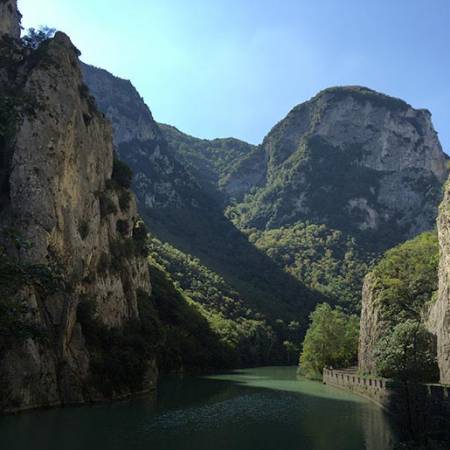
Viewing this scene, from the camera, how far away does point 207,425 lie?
1633 inches

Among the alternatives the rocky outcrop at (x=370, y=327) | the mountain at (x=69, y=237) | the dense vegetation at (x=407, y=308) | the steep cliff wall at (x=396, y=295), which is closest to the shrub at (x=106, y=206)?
the mountain at (x=69, y=237)

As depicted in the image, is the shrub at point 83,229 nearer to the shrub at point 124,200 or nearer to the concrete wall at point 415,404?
the shrub at point 124,200

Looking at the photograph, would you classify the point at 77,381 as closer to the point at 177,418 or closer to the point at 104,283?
the point at 177,418

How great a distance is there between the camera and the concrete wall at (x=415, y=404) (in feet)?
95.6

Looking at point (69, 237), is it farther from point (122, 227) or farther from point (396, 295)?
point (396, 295)

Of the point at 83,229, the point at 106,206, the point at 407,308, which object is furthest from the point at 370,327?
the point at 83,229

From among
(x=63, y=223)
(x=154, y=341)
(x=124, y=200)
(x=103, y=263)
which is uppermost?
(x=124, y=200)

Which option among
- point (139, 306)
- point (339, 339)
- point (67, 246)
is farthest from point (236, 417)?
point (339, 339)

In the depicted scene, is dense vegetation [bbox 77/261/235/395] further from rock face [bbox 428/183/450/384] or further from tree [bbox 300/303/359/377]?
rock face [bbox 428/183/450/384]

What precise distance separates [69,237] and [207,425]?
80.5 ft

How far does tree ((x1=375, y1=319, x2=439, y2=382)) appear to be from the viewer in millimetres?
52969

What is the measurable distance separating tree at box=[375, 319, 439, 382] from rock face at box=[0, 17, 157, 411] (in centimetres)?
2646

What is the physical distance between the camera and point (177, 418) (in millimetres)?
44500

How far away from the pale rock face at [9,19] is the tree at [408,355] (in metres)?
61.6
